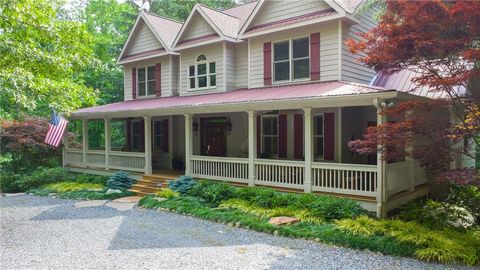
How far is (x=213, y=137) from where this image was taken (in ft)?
51.9

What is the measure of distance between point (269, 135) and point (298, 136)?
4.52 ft

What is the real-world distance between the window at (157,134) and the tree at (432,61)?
454 inches

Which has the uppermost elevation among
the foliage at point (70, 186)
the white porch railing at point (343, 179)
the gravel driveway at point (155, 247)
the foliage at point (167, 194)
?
the white porch railing at point (343, 179)

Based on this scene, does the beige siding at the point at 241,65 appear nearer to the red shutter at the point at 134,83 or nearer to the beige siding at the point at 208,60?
the beige siding at the point at 208,60

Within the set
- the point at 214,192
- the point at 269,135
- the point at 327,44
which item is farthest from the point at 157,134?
the point at 327,44

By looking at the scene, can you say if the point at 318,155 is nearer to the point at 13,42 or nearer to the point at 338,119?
the point at 338,119

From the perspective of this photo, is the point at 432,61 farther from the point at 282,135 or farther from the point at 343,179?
the point at 282,135

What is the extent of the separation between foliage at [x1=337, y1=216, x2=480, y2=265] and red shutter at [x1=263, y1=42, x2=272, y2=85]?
21.2 ft

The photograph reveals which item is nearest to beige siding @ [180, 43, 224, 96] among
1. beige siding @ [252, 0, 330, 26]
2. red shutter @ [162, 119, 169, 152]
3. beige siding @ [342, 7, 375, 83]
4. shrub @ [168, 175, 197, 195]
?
red shutter @ [162, 119, 169, 152]

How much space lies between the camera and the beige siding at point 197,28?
15.0 m

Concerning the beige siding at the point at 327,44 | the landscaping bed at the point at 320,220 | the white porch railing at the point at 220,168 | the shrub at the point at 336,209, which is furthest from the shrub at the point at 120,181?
the beige siding at the point at 327,44

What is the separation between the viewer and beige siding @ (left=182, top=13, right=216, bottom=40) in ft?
49.3

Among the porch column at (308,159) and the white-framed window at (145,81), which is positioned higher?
the white-framed window at (145,81)

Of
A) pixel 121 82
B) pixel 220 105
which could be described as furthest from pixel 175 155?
pixel 121 82
